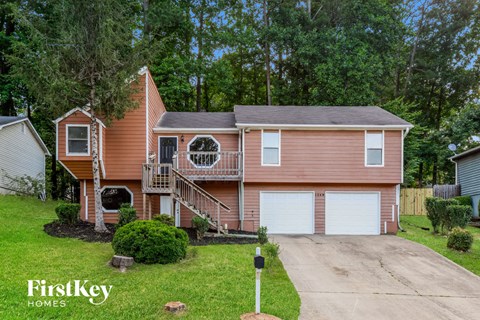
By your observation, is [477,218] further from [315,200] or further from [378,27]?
[378,27]

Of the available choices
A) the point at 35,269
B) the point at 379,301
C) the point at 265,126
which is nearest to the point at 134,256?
the point at 35,269

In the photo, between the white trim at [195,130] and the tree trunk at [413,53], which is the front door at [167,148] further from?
the tree trunk at [413,53]

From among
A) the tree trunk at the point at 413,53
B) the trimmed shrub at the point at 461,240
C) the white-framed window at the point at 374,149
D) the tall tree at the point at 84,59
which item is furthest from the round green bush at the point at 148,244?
the tree trunk at the point at 413,53

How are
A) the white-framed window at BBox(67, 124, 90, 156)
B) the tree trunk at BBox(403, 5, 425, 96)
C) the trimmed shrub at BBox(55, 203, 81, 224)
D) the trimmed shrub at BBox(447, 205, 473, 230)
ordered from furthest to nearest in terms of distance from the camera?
the tree trunk at BBox(403, 5, 425, 96) → the white-framed window at BBox(67, 124, 90, 156) → the trimmed shrub at BBox(447, 205, 473, 230) → the trimmed shrub at BBox(55, 203, 81, 224)

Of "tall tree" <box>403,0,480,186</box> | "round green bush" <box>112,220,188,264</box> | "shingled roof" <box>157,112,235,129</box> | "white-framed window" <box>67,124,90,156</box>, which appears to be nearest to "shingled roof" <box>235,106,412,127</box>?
"shingled roof" <box>157,112,235,129</box>

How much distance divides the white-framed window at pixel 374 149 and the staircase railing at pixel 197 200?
6.18 m

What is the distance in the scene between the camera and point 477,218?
17641 mm

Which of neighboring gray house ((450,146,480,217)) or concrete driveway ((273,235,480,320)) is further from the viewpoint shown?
neighboring gray house ((450,146,480,217))

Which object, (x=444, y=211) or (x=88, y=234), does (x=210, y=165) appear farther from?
(x=444, y=211)

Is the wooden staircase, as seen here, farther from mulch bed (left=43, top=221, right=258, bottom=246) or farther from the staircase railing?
mulch bed (left=43, top=221, right=258, bottom=246)

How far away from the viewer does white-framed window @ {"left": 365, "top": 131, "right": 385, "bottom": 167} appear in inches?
559

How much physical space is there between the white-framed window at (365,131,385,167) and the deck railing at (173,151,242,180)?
5251 millimetres

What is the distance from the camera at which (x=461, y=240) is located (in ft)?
34.9

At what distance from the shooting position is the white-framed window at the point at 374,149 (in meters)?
14.2
